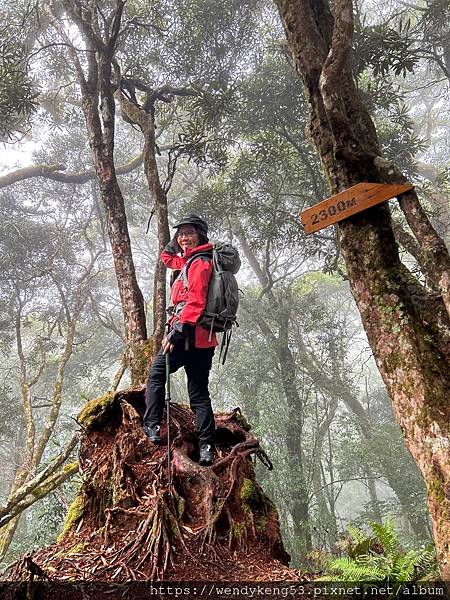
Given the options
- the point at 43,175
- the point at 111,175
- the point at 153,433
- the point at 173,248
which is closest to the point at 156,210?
the point at 111,175

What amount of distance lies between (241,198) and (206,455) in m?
8.13

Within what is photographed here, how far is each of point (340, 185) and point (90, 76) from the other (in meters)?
4.53

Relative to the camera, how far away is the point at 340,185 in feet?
9.67

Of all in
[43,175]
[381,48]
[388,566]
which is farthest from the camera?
[43,175]

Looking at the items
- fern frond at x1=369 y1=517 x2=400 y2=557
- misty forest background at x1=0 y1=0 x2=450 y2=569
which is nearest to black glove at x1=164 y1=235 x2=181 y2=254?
misty forest background at x1=0 y1=0 x2=450 y2=569

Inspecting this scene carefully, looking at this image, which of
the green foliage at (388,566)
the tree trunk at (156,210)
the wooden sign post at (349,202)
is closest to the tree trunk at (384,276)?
the wooden sign post at (349,202)

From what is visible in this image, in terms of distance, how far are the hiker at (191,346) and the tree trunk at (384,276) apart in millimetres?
1242

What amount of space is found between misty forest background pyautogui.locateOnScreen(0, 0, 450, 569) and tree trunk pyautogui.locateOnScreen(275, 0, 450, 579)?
2.89 m

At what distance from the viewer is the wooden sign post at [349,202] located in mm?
2621

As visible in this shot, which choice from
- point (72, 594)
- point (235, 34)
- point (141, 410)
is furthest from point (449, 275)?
point (235, 34)

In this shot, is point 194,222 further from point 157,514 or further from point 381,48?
point 381,48

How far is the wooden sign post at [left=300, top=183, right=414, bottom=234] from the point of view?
8.60 feet

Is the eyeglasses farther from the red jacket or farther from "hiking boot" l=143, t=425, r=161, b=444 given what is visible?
"hiking boot" l=143, t=425, r=161, b=444

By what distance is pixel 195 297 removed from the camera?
11.6 feet
